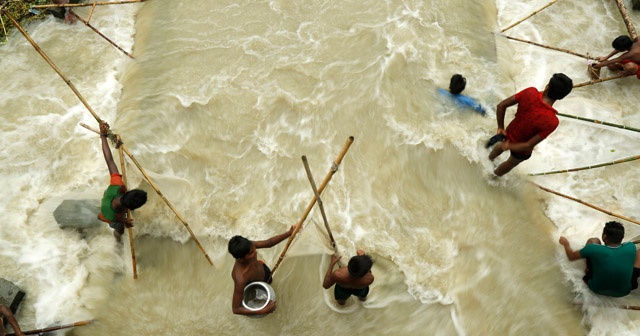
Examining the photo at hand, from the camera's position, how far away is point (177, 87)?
6.63 m

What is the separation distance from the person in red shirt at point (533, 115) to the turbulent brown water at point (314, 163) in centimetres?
95

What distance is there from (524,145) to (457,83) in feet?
5.55

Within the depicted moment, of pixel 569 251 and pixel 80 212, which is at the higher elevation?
pixel 80 212

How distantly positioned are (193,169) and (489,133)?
171 inches

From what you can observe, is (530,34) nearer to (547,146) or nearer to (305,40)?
(547,146)

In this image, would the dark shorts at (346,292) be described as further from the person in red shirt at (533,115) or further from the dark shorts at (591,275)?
the dark shorts at (591,275)

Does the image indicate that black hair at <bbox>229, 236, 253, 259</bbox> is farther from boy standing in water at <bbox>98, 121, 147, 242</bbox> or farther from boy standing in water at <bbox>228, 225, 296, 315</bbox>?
boy standing in water at <bbox>98, 121, 147, 242</bbox>

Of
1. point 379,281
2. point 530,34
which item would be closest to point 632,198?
point 530,34

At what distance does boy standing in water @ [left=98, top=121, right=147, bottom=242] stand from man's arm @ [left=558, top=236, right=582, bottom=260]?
5.00m

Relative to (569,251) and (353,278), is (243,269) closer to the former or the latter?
(353,278)

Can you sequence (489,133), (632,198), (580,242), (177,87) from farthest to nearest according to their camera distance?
1. (177,87)
2. (489,133)
3. (632,198)
4. (580,242)

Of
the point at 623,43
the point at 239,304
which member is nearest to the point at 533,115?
the point at 623,43

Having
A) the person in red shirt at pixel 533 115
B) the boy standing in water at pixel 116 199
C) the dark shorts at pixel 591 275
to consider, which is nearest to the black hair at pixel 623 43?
the person in red shirt at pixel 533 115

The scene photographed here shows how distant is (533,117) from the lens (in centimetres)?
453
